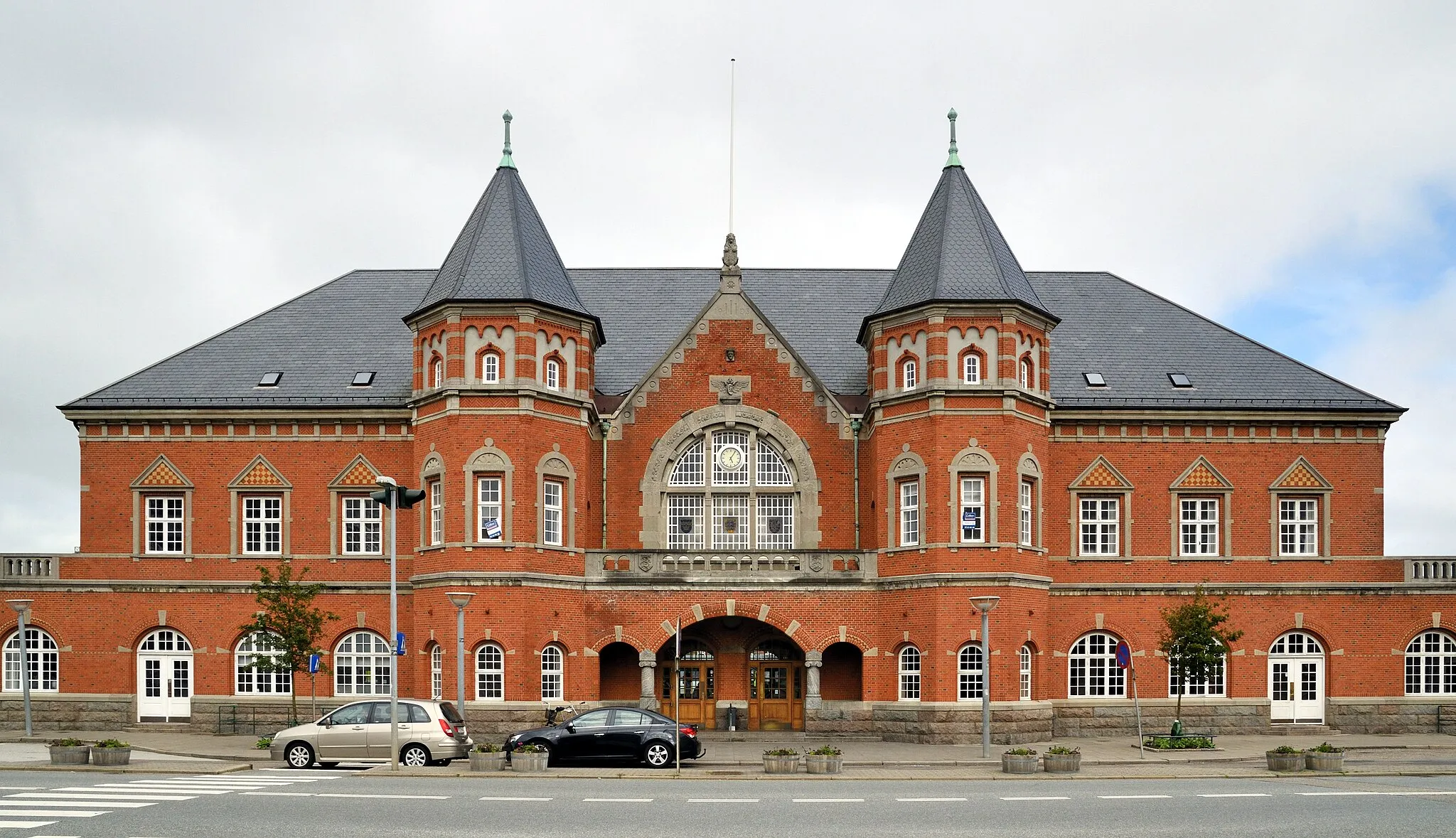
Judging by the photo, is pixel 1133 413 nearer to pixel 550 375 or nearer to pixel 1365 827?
pixel 550 375

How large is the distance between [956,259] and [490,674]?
1747 centimetres

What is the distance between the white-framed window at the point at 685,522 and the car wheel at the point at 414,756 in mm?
13782

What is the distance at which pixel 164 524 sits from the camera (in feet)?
148

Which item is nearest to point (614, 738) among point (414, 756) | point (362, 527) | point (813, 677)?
point (414, 756)

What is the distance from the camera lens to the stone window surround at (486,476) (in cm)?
4128

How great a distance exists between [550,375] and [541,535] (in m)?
4.58

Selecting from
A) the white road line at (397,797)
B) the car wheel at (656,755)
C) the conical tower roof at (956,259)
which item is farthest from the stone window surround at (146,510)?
the white road line at (397,797)

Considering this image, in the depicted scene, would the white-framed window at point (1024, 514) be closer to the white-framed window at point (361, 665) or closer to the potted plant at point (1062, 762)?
the potted plant at point (1062, 762)

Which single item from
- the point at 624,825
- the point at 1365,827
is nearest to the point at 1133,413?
the point at 1365,827

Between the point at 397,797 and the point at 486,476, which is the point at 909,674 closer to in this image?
the point at 486,476

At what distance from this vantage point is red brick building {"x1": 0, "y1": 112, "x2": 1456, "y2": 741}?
42594mm

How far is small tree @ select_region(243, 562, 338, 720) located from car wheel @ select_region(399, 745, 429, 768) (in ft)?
27.1

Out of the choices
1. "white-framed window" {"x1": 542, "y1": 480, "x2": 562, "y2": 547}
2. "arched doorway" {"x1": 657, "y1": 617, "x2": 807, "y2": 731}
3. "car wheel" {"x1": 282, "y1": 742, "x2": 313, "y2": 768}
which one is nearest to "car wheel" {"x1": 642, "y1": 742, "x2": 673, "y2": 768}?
"car wheel" {"x1": 282, "y1": 742, "x2": 313, "y2": 768}

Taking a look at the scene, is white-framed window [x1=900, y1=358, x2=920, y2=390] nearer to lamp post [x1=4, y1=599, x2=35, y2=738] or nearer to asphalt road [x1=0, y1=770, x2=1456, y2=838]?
asphalt road [x1=0, y1=770, x2=1456, y2=838]
